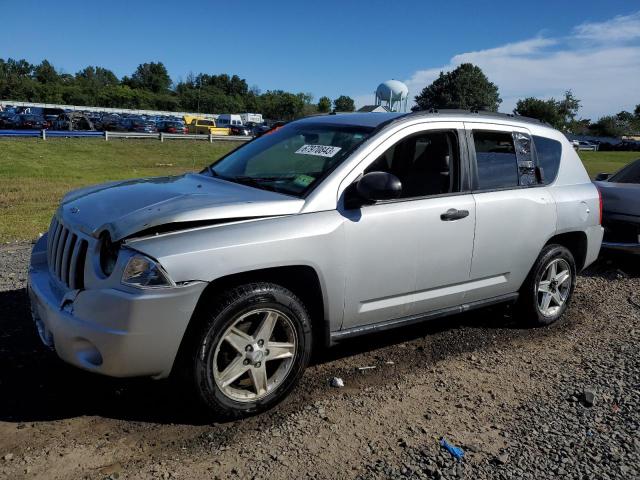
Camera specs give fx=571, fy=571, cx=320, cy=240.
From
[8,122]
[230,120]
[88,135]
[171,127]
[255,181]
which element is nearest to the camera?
[255,181]

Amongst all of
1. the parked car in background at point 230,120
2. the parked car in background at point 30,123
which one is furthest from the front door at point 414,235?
the parked car in background at point 230,120

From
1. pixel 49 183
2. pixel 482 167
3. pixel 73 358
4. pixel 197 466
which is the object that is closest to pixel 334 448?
pixel 197 466

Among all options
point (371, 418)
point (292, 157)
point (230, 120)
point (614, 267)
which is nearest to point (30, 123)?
point (230, 120)

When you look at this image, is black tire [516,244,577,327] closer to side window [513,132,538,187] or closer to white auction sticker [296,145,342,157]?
side window [513,132,538,187]

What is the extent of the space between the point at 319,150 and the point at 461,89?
9860 cm

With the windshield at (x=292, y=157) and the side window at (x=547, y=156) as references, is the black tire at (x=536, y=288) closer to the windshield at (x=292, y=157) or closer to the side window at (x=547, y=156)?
the side window at (x=547, y=156)

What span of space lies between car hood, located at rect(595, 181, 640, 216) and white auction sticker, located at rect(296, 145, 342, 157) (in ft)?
15.7

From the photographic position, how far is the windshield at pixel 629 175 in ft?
24.7

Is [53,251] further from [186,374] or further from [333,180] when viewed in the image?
[333,180]

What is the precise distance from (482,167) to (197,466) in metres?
3.00

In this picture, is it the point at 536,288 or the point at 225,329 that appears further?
the point at 536,288

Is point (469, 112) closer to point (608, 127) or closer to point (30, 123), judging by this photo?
point (30, 123)

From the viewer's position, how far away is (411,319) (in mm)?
4062

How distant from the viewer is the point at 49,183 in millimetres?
15391
